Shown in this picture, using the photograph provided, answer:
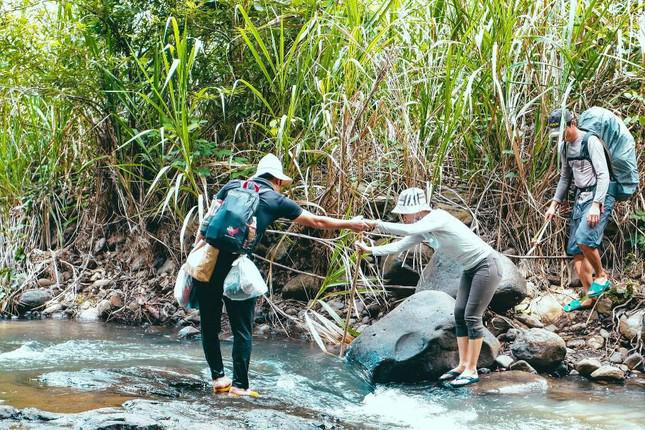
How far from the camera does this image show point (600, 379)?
5223mm

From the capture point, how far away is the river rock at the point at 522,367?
5.36 m

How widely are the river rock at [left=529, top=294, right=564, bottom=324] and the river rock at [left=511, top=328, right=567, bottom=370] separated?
0.57 meters

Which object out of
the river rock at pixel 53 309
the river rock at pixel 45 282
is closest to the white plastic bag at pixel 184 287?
the river rock at pixel 53 309

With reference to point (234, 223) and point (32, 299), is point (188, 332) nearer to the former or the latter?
point (32, 299)

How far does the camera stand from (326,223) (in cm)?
471

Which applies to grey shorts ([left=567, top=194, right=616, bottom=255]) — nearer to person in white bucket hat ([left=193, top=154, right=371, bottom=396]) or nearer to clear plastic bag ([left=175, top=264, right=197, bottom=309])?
person in white bucket hat ([left=193, top=154, right=371, bottom=396])

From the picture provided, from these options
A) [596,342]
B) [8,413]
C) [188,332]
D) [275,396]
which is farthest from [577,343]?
[8,413]

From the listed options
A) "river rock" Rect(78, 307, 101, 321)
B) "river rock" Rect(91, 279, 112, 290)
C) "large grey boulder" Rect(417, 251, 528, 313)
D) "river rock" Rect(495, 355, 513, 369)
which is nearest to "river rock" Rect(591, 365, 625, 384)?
"river rock" Rect(495, 355, 513, 369)

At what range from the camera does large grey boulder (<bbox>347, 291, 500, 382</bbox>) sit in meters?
5.08

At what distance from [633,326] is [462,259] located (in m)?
1.60

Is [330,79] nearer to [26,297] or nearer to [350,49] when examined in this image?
[350,49]

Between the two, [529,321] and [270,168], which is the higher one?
[270,168]

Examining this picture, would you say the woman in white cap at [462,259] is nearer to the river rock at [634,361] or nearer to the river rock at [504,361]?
the river rock at [504,361]

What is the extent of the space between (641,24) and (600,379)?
121 inches
